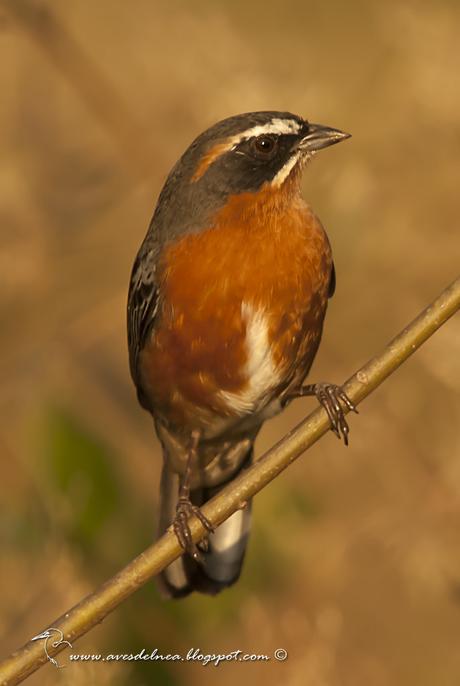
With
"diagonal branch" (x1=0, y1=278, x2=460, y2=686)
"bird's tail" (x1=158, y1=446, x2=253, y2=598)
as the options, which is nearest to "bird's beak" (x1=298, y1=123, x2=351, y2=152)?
"diagonal branch" (x1=0, y1=278, x2=460, y2=686)

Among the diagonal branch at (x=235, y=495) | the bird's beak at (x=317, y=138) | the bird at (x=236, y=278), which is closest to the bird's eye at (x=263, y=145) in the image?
the bird at (x=236, y=278)

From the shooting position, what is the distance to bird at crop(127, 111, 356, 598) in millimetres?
4727

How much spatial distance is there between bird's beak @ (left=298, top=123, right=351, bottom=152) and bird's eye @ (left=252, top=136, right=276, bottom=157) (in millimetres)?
114

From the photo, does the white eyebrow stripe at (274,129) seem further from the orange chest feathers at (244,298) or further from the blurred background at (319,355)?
the blurred background at (319,355)

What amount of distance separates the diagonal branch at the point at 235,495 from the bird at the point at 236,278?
67 cm

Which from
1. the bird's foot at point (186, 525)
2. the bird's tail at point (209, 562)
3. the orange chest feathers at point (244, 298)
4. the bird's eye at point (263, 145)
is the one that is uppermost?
the bird's eye at point (263, 145)

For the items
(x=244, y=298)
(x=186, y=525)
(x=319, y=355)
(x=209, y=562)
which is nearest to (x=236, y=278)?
(x=244, y=298)

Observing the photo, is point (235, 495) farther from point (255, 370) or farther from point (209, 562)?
point (209, 562)

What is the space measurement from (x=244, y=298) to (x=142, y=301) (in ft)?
1.92

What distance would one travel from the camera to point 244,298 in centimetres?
470

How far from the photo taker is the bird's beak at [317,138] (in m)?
4.81

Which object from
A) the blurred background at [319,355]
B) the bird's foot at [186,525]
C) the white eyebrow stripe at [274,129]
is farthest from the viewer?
the blurred background at [319,355]

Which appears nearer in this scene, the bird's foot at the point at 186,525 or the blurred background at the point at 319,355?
the bird's foot at the point at 186,525

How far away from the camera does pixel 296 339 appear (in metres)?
4.91
